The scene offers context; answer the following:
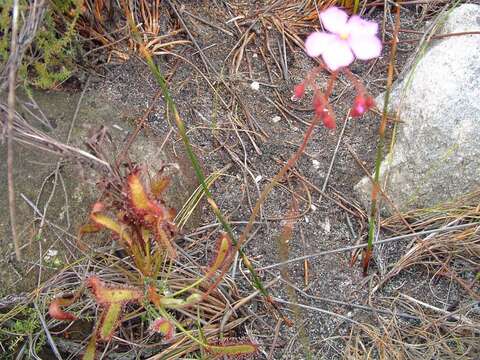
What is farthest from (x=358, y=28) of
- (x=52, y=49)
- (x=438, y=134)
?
(x=52, y=49)

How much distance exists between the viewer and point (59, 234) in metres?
1.53

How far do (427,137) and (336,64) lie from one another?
745mm

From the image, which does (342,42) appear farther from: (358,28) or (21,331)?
(21,331)

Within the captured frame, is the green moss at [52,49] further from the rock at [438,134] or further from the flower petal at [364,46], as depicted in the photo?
the rock at [438,134]

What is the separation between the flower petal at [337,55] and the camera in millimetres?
972

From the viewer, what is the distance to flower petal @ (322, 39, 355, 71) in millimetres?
972

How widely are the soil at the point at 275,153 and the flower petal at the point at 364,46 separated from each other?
0.64m

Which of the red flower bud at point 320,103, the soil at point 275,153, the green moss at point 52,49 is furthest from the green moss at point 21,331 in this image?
the red flower bud at point 320,103

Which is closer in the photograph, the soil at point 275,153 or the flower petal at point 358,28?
the flower petal at point 358,28

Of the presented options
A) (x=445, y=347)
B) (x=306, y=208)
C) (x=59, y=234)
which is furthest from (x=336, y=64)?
(x=59, y=234)

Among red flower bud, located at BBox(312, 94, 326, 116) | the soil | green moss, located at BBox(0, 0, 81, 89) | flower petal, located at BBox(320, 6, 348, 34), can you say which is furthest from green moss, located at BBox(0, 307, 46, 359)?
flower petal, located at BBox(320, 6, 348, 34)

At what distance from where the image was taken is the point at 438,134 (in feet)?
5.22

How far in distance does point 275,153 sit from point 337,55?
2.48 ft

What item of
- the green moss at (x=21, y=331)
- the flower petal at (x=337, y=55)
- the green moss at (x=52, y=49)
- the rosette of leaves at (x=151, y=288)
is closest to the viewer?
the flower petal at (x=337, y=55)
